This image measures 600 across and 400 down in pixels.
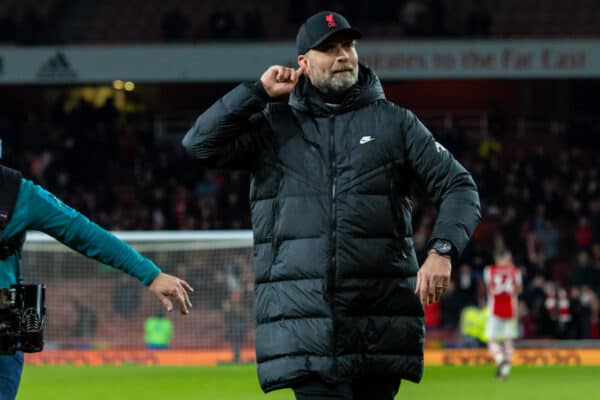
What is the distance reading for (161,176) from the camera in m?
27.2

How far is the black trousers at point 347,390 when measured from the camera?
4.83 metres

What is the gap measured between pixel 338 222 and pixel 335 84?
49cm

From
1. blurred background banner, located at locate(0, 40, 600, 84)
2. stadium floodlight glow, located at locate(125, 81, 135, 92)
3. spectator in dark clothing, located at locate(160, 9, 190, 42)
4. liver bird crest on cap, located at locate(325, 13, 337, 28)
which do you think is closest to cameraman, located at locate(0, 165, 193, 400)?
liver bird crest on cap, located at locate(325, 13, 337, 28)

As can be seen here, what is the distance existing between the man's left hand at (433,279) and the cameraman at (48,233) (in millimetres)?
869

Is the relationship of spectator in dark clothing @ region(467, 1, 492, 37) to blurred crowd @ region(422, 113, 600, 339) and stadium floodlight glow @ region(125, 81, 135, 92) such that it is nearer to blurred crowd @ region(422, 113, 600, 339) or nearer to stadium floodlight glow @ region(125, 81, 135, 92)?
blurred crowd @ region(422, 113, 600, 339)

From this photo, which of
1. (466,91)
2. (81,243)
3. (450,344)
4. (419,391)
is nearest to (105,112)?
(466,91)

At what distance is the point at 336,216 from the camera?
16.1ft

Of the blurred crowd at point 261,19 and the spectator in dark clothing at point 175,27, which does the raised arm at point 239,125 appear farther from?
the spectator in dark clothing at point 175,27

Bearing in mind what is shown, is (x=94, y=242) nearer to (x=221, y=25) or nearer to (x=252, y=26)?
(x=252, y=26)

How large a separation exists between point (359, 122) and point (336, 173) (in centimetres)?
21

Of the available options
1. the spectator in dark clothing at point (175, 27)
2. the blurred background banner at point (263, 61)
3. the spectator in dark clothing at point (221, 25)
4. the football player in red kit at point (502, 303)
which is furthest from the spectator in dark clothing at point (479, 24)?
the football player in red kit at point (502, 303)

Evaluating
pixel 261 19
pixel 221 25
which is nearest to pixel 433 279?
pixel 221 25

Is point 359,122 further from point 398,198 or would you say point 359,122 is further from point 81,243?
point 81,243

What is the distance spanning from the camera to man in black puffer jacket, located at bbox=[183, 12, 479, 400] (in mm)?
4867
